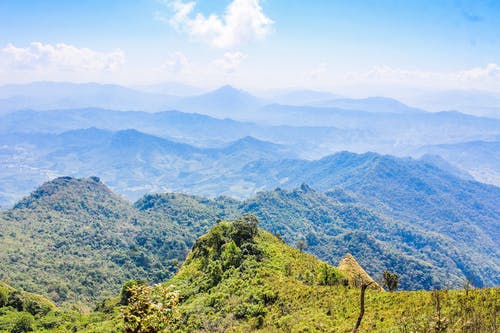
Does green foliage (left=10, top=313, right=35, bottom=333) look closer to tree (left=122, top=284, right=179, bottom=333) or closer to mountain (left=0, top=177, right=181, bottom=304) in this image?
mountain (left=0, top=177, right=181, bottom=304)

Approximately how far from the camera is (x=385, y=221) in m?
190

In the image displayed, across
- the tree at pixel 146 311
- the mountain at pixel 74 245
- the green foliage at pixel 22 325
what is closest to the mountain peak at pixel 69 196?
the mountain at pixel 74 245

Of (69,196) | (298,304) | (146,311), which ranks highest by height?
(146,311)

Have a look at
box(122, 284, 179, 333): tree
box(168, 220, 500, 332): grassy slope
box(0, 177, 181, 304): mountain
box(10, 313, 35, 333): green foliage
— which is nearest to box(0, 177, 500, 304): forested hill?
box(0, 177, 181, 304): mountain

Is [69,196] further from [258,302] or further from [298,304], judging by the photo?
[298,304]

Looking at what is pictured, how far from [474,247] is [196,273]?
198100mm

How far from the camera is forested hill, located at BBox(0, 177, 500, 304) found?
89000 millimetres

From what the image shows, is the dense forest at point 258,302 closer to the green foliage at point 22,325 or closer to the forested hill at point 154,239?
the green foliage at point 22,325

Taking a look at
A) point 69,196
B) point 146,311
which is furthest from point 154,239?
point 146,311

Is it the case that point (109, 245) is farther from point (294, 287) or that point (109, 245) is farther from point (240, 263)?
point (294, 287)

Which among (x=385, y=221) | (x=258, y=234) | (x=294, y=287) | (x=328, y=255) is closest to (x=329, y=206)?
(x=385, y=221)

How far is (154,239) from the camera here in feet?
393

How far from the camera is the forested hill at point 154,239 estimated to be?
89.0 meters

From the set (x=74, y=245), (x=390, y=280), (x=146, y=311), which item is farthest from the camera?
(x=74, y=245)
